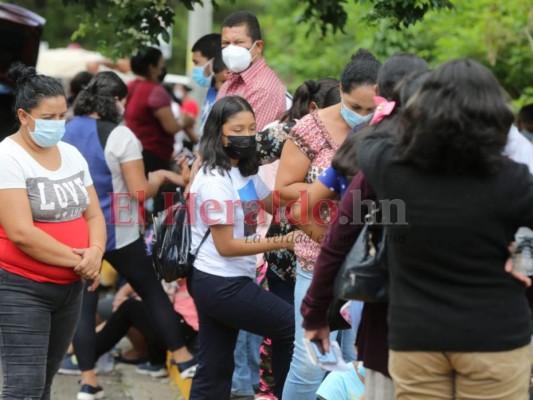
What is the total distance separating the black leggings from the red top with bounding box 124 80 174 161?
198cm

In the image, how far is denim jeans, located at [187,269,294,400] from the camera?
5004 mm

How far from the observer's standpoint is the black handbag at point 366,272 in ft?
11.3

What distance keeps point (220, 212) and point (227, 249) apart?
0.65 feet

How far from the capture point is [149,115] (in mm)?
8547

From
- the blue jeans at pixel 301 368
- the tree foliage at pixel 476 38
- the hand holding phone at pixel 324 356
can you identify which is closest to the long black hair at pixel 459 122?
the hand holding phone at pixel 324 356

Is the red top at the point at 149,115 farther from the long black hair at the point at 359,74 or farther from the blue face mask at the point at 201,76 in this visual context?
the long black hair at the point at 359,74

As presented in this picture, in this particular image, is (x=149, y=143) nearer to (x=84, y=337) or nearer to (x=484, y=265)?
(x=84, y=337)

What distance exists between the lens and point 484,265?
3.17 m

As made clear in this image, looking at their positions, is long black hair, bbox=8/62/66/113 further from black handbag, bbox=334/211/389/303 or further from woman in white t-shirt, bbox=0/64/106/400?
black handbag, bbox=334/211/389/303

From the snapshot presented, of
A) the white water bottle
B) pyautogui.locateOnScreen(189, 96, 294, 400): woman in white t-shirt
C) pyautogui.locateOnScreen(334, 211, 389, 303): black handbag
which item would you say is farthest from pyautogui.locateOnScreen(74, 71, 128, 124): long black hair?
the white water bottle

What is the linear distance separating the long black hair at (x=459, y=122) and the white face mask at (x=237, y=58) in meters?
3.33

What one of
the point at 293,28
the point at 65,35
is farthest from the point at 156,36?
the point at 65,35

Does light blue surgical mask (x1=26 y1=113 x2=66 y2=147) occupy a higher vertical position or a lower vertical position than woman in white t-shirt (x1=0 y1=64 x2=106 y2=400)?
higher

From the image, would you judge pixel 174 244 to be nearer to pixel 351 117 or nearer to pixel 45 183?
pixel 45 183
